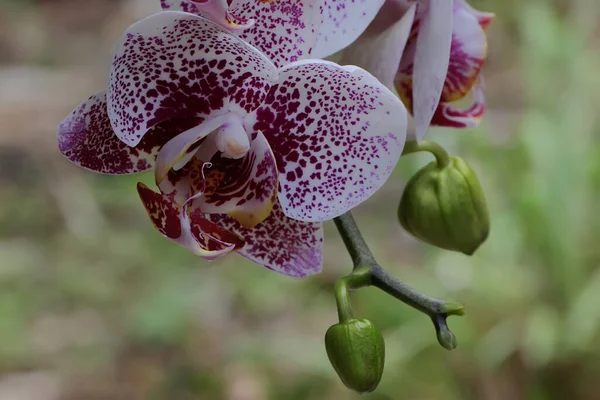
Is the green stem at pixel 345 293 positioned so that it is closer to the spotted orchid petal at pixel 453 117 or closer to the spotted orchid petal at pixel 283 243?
the spotted orchid petal at pixel 283 243

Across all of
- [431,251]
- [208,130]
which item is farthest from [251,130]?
[431,251]

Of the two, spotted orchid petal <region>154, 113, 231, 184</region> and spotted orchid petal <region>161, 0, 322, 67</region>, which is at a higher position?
spotted orchid petal <region>161, 0, 322, 67</region>

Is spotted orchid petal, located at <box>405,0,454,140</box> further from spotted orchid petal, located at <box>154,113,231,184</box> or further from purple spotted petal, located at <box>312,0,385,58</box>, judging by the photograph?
spotted orchid petal, located at <box>154,113,231,184</box>

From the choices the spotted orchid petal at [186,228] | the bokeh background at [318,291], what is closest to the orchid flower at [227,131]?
the spotted orchid petal at [186,228]

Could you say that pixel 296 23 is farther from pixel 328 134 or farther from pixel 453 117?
pixel 453 117

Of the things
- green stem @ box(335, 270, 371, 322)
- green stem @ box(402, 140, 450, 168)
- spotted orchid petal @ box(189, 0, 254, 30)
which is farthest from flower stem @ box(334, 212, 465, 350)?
spotted orchid petal @ box(189, 0, 254, 30)

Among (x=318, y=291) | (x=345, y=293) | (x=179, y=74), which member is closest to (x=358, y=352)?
(x=345, y=293)

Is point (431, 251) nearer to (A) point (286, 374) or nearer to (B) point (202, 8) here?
(A) point (286, 374)
